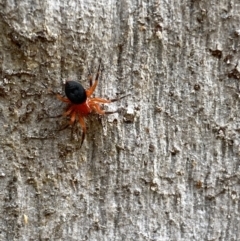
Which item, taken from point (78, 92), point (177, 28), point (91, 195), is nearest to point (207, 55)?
point (177, 28)

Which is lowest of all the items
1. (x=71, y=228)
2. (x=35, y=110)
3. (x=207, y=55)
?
(x=71, y=228)

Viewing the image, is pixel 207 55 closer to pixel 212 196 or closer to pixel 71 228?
pixel 212 196

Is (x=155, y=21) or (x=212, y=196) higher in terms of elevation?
(x=155, y=21)

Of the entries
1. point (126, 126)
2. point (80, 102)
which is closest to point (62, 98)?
point (80, 102)

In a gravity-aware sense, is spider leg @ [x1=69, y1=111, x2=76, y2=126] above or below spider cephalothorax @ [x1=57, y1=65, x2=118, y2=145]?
below

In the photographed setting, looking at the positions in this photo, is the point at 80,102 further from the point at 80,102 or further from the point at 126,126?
the point at 126,126
